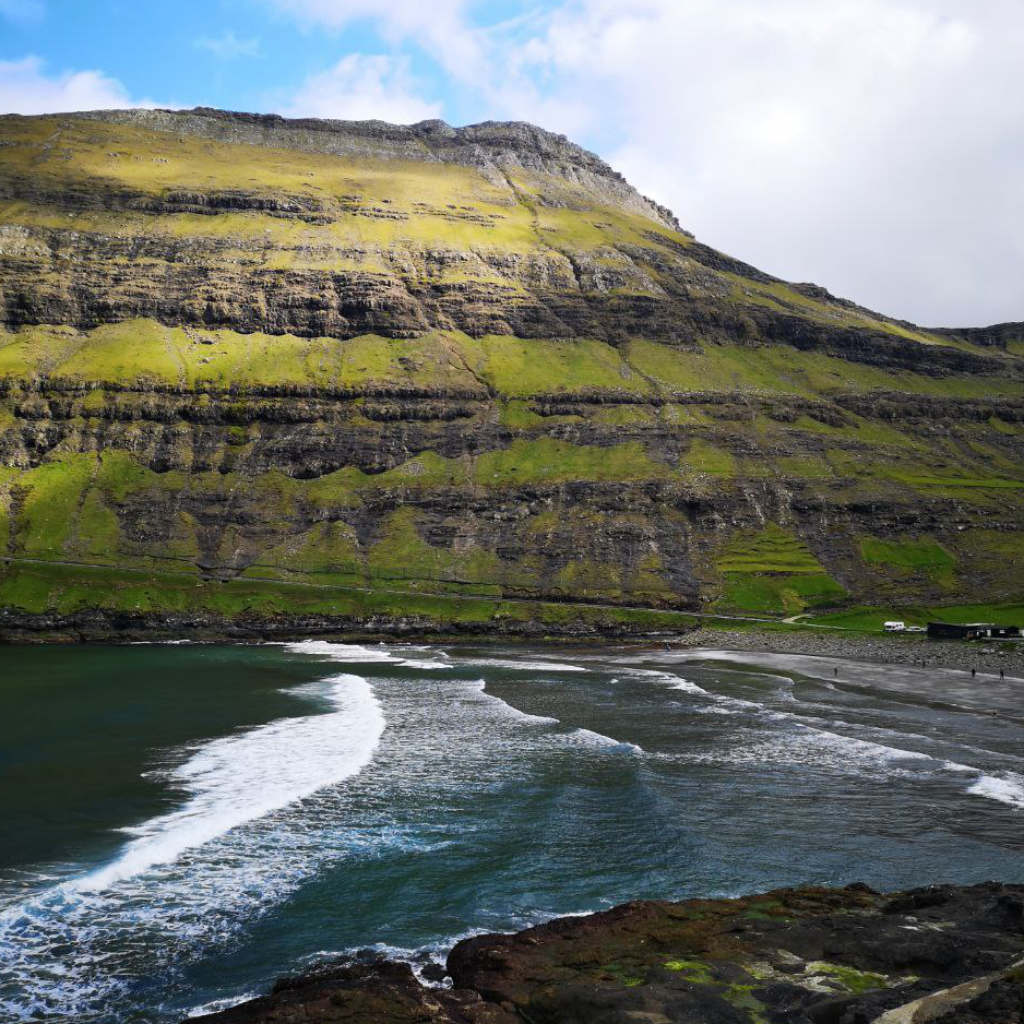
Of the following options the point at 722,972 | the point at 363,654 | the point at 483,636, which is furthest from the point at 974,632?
the point at 722,972

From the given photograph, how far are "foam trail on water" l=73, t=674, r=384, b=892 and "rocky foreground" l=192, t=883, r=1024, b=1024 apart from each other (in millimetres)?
13781

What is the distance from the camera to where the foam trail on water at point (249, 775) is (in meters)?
34.1

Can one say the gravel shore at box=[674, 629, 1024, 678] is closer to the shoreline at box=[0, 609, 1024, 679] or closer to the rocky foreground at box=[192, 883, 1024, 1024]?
the shoreline at box=[0, 609, 1024, 679]

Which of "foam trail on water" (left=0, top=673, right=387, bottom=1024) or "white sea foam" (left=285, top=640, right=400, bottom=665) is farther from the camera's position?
"white sea foam" (left=285, top=640, right=400, bottom=665)

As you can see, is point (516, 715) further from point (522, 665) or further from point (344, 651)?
point (344, 651)

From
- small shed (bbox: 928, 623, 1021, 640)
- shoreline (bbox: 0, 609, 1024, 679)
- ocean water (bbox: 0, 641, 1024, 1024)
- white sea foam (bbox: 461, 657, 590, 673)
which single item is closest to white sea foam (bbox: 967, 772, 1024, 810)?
ocean water (bbox: 0, 641, 1024, 1024)

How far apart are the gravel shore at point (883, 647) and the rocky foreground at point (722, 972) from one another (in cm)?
8790

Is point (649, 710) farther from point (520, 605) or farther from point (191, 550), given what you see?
point (191, 550)

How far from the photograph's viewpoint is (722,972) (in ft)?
69.5

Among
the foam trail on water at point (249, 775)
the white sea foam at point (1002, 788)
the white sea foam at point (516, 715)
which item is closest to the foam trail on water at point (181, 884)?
the foam trail on water at point (249, 775)

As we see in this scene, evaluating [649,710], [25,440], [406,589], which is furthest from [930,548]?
[25,440]

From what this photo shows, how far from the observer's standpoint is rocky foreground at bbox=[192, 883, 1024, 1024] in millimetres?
18609

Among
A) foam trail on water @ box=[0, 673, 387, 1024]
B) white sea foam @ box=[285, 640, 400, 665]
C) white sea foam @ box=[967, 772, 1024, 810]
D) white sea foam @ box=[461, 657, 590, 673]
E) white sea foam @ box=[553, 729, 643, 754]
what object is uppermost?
white sea foam @ box=[967, 772, 1024, 810]

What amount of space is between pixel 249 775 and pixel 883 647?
101 meters
